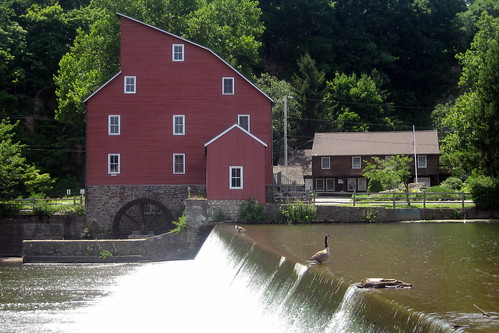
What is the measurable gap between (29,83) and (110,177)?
27654 millimetres

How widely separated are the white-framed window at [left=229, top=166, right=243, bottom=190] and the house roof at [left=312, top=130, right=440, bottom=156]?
2644cm

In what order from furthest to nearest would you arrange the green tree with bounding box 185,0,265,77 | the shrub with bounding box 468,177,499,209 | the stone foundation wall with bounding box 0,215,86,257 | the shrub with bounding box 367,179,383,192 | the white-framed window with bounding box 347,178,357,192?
the white-framed window with bounding box 347,178,357,192
the shrub with bounding box 367,179,383,192
the green tree with bounding box 185,0,265,77
the stone foundation wall with bounding box 0,215,86,257
the shrub with bounding box 468,177,499,209

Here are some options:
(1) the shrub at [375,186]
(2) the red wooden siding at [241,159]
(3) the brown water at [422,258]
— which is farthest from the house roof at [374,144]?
(3) the brown water at [422,258]

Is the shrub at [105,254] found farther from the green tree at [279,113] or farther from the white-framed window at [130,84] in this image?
the green tree at [279,113]

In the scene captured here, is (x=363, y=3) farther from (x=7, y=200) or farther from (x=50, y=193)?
(x=7, y=200)

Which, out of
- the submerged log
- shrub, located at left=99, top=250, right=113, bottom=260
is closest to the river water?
the submerged log

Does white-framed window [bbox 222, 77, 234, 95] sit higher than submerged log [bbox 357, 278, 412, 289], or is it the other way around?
white-framed window [bbox 222, 77, 234, 95]

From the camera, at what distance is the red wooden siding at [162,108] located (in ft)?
129

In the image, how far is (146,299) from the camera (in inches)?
885

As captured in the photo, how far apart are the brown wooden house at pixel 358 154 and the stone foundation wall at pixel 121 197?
909 inches

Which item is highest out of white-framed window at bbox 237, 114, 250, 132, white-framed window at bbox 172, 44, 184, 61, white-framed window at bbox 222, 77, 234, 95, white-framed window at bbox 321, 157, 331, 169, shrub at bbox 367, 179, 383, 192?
white-framed window at bbox 172, 44, 184, 61

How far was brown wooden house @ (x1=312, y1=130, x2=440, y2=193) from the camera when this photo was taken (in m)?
60.5

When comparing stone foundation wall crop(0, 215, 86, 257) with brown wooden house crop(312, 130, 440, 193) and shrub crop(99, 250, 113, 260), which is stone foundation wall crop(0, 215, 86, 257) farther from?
brown wooden house crop(312, 130, 440, 193)

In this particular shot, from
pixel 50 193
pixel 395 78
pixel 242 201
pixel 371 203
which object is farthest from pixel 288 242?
pixel 395 78
